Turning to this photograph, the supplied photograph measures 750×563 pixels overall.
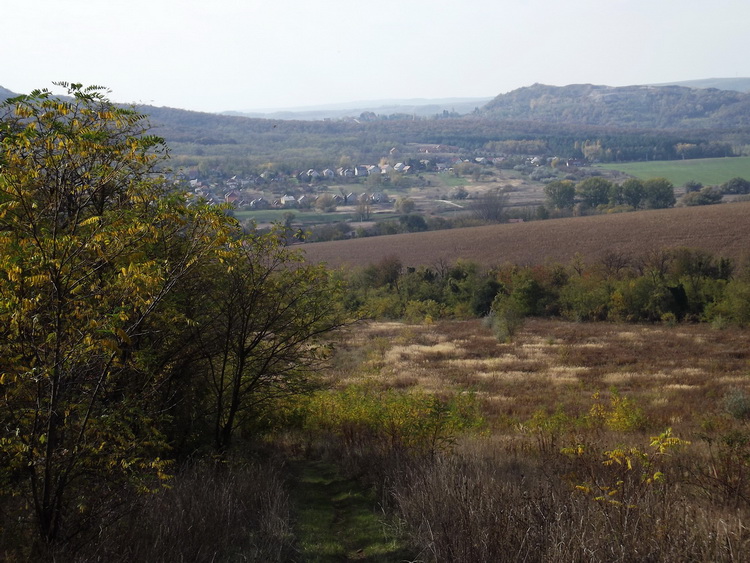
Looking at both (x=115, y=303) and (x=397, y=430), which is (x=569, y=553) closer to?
(x=115, y=303)

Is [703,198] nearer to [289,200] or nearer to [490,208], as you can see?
[490,208]

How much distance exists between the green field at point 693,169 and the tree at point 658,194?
61.4 feet

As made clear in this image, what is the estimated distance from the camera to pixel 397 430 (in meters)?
10.6

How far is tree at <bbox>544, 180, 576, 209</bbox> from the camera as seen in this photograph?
101688 millimetres

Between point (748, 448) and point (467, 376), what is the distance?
62.5 ft

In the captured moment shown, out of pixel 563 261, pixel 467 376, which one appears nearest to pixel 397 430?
pixel 467 376

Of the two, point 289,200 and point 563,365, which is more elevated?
point 289,200

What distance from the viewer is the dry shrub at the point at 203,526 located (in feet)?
16.8

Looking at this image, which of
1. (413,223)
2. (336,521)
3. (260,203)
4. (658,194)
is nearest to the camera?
(336,521)

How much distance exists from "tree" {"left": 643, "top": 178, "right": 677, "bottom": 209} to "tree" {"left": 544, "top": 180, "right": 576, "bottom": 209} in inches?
428

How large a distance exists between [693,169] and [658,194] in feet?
139

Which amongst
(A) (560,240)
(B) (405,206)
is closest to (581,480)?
(A) (560,240)

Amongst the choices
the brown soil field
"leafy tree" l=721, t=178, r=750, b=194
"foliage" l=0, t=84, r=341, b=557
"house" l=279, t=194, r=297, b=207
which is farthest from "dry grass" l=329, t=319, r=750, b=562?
"leafy tree" l=721, t=178, r=750, b=194

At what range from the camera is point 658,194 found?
97.1 meters
